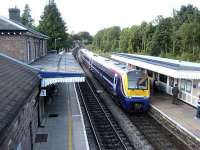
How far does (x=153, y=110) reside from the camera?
673 inches

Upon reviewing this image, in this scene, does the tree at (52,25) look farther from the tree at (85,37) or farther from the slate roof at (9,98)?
the tree at (85,37)

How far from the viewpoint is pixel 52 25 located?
48.9 m

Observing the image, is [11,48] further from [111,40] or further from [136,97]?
[111,40]

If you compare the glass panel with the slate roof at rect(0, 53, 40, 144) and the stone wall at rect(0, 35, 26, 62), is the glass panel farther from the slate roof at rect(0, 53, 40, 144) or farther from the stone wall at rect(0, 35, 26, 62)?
the slate roof at rect(0, 53, 40, 144)

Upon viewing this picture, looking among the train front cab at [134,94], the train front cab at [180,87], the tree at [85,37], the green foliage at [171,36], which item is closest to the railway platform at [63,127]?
the train front cab at [134,94]

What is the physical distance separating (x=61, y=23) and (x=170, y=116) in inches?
1538

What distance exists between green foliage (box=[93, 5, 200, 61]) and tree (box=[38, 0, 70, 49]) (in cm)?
1797

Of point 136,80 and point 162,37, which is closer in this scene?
point 136,80

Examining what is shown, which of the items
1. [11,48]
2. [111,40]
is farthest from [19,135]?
[111,40]

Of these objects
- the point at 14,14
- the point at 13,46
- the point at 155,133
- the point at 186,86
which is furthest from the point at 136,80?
the point at 14,14

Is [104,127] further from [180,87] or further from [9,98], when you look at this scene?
[9,98]

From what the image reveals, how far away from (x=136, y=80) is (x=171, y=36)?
113ft

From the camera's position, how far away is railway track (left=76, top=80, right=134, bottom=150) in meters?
12.3

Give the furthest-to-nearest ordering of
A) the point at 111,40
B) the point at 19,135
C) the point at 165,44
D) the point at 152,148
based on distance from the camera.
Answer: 1. the point at 111,40
2. the point at 165,44
3. the point at 152,148
4. the point at 19,135
